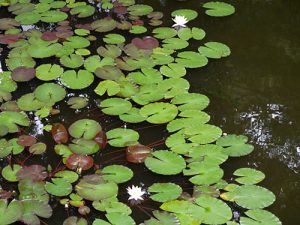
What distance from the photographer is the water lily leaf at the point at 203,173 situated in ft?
7.00

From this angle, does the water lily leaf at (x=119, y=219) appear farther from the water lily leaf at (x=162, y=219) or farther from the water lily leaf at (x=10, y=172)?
the water lily leaf at (x=10, y=172)

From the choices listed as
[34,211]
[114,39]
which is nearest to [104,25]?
[114,39]

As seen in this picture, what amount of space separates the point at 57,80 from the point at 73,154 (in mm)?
685

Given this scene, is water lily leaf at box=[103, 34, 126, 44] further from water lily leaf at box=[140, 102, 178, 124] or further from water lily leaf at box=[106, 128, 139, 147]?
water lily leaf at box=[106, 128, 139, 147]

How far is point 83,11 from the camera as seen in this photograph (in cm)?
334

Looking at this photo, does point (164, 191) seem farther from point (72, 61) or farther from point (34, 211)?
point (72, 61)

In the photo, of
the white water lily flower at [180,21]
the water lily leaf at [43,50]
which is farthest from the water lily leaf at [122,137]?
the white water lily flower at [180,21]

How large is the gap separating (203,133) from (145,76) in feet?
1.88

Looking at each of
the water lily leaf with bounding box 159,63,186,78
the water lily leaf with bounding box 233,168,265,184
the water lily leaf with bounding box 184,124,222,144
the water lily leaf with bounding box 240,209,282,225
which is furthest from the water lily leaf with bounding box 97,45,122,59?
the water lily leaf with bounding box 240,209,282,225

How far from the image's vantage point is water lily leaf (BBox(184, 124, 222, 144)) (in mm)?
2342

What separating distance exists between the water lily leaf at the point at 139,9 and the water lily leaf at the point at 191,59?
58cm

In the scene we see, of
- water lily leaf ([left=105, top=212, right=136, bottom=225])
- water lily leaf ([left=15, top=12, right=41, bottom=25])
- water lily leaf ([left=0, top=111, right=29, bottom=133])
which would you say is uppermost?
water lily leaf ([left=15, top=12, right=41, bottom=25])

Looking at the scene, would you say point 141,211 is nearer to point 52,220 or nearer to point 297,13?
point 52,220

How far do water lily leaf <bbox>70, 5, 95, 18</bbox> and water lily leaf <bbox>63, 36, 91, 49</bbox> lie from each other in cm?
29
